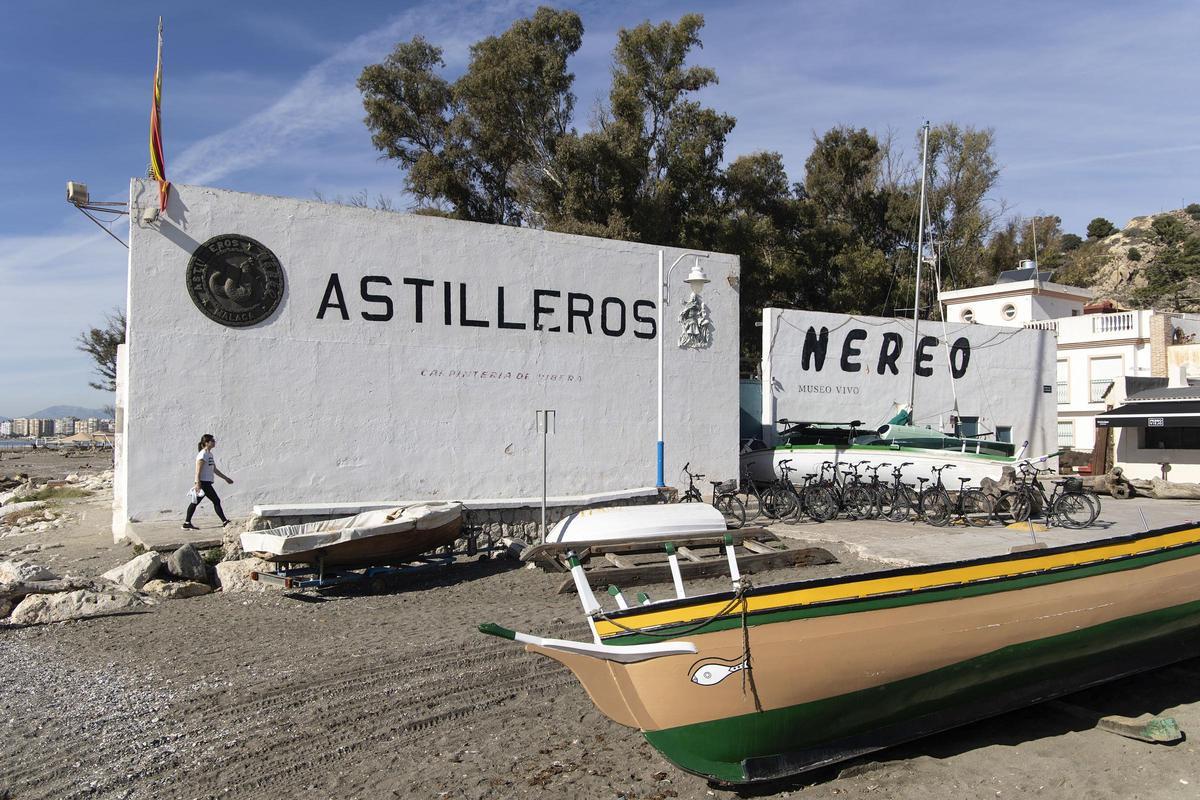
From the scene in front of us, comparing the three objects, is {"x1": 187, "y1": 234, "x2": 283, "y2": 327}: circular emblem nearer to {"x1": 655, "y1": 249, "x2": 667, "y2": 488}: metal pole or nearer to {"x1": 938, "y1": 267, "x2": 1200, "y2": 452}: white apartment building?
{"x1": 655, "y1": 249, "x2": 667, "y2": 488}: metal pole

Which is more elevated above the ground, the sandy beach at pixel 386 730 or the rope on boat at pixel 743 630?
the rope on boat at pixel 743 630

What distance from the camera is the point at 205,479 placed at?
12289mm

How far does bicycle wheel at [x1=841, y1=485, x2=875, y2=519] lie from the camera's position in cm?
1534

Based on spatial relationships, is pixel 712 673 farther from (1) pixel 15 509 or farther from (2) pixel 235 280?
(1) pixel 15 509

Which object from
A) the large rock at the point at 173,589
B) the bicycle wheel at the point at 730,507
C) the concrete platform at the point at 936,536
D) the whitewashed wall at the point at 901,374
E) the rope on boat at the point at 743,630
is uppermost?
the whitewashed wall at the point at 901,374

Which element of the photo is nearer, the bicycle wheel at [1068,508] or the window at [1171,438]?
the bicycle wheel at [1068,508]

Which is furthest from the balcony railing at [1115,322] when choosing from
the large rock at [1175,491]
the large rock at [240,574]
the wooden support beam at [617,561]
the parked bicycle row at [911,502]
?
the large rock at [240,574]

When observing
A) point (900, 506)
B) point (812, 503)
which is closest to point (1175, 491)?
point (900, 506)

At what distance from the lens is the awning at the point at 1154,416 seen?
21125 millimetres

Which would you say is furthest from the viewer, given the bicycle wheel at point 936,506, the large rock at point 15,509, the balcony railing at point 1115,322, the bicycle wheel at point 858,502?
the balcony railing at point 1115,322

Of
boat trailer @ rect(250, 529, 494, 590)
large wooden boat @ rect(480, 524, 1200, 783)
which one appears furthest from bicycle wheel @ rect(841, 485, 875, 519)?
large wooden boat @ rect(480, 524, 1200, 783)

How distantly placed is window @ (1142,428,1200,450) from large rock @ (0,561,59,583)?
2379 centimetres

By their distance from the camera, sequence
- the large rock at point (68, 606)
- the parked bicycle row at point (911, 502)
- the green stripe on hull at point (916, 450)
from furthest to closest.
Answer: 1. the green stripe on hull at point (916, 450)
2. the parked bicycle row at point (911, 502)
3. the large rock at point (68, 606)

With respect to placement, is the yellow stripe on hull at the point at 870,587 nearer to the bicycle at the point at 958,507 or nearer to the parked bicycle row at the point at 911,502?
the parked bicycle row at the point at 911,502
